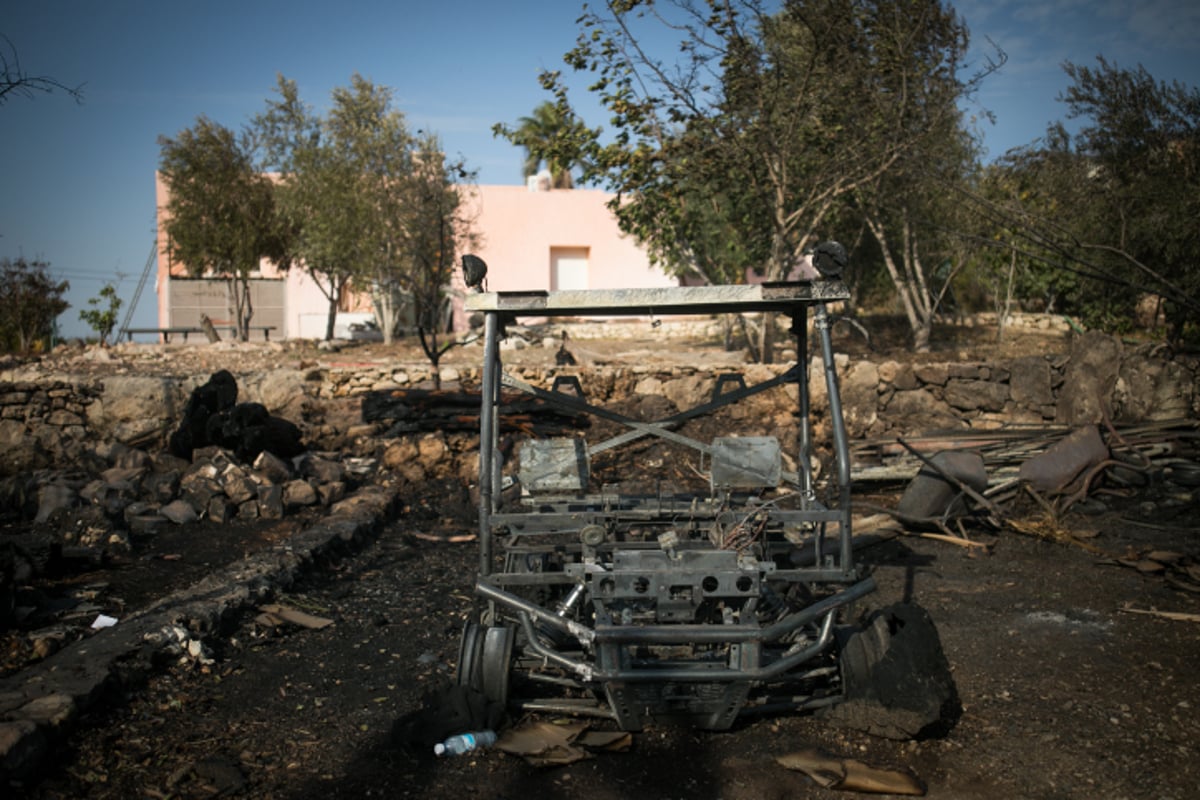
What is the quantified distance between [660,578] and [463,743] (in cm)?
108

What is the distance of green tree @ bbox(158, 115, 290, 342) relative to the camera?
22406mm

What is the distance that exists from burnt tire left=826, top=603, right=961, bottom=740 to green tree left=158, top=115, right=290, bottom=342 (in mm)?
21574

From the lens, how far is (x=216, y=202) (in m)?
22.5

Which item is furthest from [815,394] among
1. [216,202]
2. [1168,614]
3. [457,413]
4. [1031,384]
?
[216,202]

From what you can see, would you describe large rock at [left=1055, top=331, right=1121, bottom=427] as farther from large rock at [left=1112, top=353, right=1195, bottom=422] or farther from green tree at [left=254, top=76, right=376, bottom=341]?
green tree at [left=254, top=76, right=376, bottom=341]

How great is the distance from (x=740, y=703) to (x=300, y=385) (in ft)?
35.5

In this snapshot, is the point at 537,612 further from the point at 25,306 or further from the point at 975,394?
the point at 25,306

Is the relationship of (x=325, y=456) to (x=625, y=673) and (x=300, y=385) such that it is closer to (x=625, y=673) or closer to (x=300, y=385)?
(x=300, y=385)

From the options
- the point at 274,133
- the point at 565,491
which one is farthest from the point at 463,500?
the point at 274,133

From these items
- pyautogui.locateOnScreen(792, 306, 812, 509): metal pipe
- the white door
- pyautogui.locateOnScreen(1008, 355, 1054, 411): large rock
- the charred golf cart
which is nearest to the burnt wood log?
pyautogui.locateOnScreen(1008, 355, 1054, 411): large rock

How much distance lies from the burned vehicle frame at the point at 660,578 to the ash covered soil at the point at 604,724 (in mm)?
290

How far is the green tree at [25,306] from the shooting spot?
21.8 metres

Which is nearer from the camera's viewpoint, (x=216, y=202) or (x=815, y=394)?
(x=815, y=394)

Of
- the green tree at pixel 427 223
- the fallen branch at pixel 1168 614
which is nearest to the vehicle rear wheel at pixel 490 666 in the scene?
the fallen branch at pixel 1168 614
